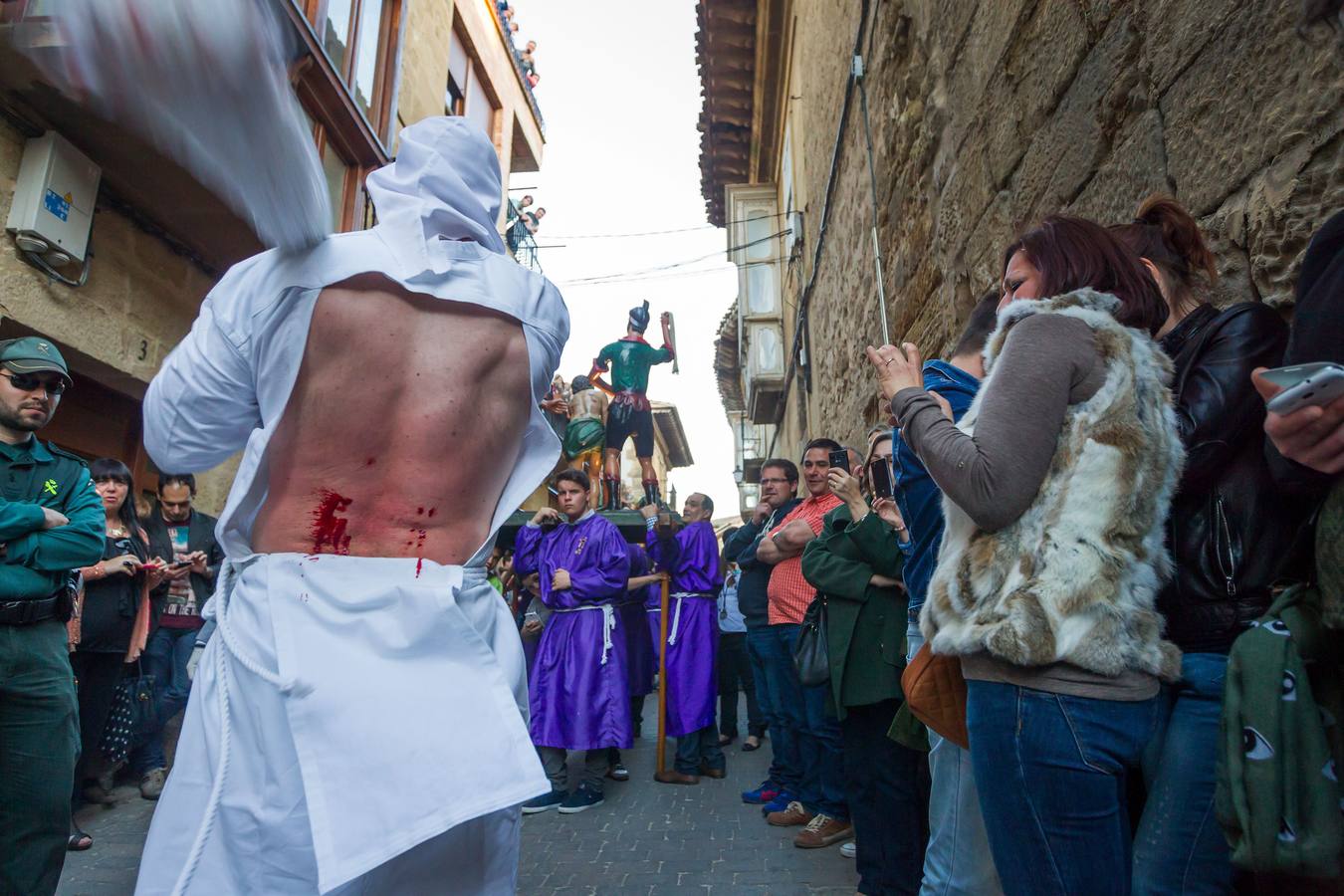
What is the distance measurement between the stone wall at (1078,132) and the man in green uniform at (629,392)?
3467mm

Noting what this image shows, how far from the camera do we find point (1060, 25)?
9.09 ft

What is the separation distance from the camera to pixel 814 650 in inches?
139

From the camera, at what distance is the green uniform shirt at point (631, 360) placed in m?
9.45

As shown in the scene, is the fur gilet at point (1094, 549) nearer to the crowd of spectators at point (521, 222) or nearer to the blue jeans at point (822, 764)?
the blue jeans at point (822, 764)

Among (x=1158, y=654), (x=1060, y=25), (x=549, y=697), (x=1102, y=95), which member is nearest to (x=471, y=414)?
(x=1158, y=654)

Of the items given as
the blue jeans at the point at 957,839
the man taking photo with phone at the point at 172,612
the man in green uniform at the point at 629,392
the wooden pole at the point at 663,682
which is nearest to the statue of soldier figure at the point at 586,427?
the man in green uniform at the point at 629,392

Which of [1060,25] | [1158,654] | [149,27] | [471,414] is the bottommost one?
[1158,654]

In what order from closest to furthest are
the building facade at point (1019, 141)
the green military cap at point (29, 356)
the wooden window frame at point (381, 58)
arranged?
the building facade at point (1019, 141)
the green military cap at point (29, 356)
the wooden window frame at point (381, 58)

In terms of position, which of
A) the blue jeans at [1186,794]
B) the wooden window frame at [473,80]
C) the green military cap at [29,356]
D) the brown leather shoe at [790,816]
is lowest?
the brown leather shoe at [790,816]

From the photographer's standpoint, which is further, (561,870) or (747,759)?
(747,759)

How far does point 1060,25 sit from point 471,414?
95.9 inches

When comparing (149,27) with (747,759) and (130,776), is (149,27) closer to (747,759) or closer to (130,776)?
(130,776)

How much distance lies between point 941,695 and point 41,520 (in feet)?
9.16

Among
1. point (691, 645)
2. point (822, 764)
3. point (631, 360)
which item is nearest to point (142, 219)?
point (631, 360)
